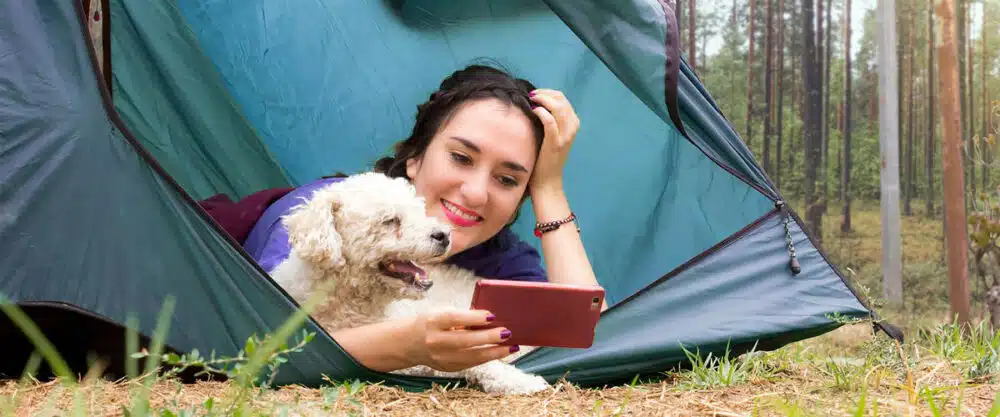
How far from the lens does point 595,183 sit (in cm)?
375

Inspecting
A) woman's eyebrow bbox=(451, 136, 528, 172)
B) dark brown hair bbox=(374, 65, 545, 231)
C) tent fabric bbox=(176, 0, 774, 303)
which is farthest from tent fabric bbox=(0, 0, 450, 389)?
tent fabric bbox=(176, 0, 774, 303)

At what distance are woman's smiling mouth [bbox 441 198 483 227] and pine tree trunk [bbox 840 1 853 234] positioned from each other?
2.86 m

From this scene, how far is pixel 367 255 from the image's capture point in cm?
241

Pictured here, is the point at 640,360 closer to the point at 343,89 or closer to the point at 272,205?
the point at 272,205

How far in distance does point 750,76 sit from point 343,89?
238 cm

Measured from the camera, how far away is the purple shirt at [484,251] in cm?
290

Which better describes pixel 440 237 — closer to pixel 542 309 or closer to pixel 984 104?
pixel 542 309

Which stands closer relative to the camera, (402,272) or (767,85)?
(402,272)

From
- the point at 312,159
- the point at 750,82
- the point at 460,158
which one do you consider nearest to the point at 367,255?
the point at 460,158

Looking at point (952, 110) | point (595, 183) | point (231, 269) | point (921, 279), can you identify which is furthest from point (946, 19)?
point (231, 269)

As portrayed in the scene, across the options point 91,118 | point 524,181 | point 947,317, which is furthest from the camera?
point 947,317

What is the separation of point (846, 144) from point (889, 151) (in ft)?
1.04

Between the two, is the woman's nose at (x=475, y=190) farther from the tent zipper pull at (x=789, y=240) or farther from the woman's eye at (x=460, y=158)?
the tent zipper pull at (x=789, y=240)

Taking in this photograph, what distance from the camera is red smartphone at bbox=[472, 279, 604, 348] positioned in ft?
7.04
